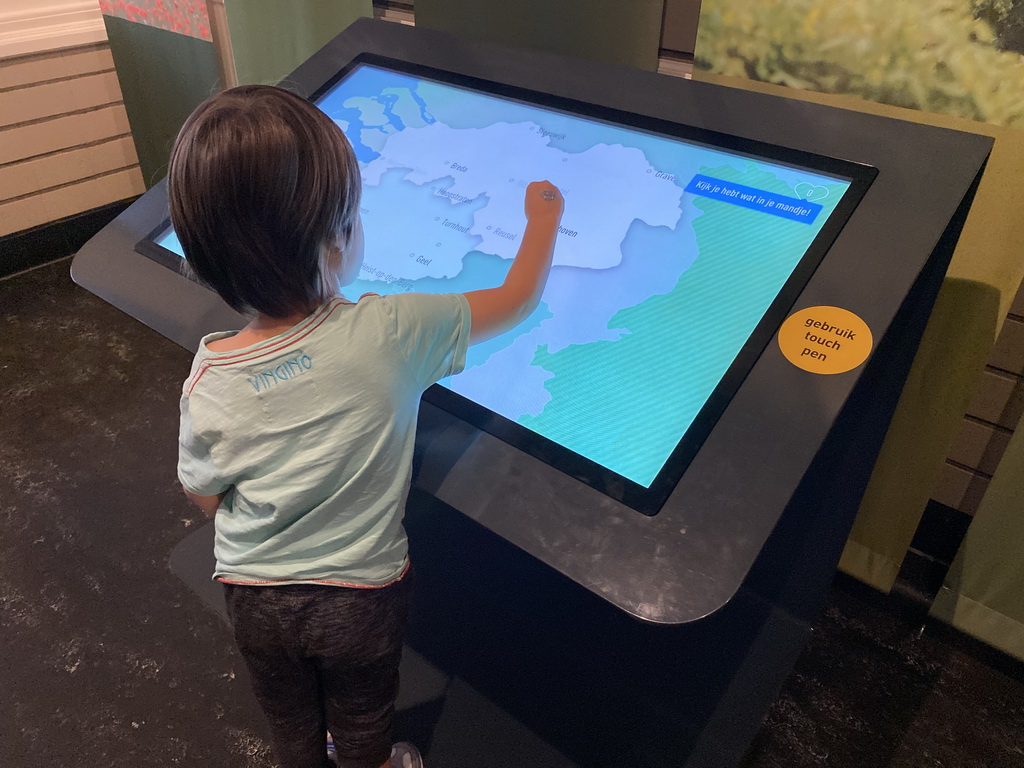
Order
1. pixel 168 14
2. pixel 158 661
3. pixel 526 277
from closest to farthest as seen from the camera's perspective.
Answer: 1. pixel 526 277
2. pixel 158 661
3. pixel 168 14

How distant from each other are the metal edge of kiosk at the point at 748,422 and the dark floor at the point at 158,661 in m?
0.53

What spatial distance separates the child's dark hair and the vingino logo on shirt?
0.06 meters

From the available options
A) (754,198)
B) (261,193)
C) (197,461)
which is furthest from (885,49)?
(197,461)

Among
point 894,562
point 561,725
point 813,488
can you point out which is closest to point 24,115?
point 561,725

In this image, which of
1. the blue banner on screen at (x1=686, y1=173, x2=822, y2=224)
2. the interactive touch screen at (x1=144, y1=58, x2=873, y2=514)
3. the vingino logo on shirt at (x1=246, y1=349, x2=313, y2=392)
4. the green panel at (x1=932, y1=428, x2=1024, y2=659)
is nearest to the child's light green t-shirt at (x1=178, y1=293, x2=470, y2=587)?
the vingino logo on shirt at (x1=246, y1=349, x2=313, y2=392)

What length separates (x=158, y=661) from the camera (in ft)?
4.94

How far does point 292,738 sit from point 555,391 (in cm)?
65

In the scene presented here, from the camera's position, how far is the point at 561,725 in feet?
4.32

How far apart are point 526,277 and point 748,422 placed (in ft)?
1.09

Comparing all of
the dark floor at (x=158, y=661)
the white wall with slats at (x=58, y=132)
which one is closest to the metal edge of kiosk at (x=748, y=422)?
the dark floor at (x=158, y=661)

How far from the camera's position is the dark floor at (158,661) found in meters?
1.36

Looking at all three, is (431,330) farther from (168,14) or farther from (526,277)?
(168,14)

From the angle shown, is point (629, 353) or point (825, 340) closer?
point (825, 340)

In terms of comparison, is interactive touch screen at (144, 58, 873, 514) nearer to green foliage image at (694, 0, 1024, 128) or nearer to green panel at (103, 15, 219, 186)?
green foliage image at (694, 0, 1024, 128)
